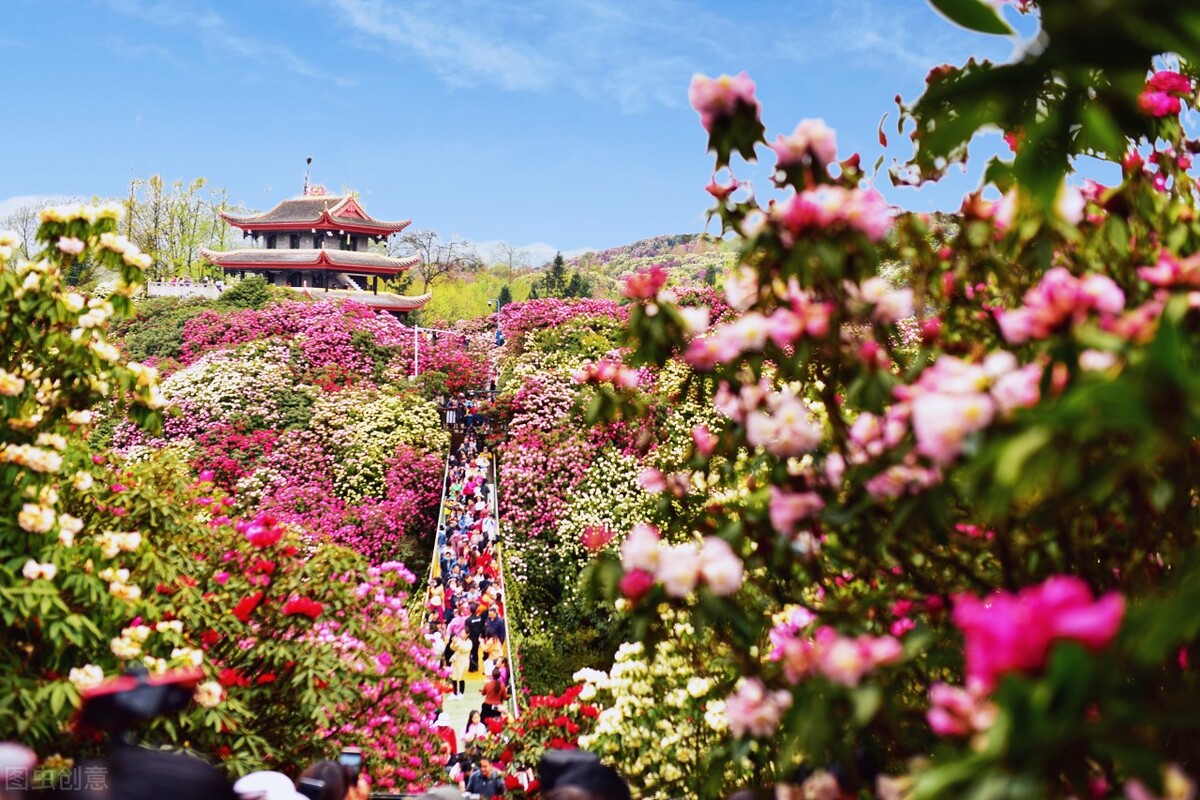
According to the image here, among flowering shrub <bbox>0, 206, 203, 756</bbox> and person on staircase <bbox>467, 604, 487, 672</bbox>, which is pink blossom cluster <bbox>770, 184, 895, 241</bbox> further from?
person on staircase <bbox>467, 604, 487, 672</bbox>

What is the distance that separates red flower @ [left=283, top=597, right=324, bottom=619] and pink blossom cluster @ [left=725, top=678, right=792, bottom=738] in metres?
4.87

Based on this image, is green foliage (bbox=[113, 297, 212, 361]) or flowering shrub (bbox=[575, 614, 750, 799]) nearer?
flowering shrub (bbox=[575, 614, 750, 799])

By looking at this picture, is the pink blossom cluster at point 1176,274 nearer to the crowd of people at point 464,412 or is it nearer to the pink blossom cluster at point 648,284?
the pink blossom cluster at point 648,284

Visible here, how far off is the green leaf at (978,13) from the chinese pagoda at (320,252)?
160 ft

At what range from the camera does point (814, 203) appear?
2387 millimetres

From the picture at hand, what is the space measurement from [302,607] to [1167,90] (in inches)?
232

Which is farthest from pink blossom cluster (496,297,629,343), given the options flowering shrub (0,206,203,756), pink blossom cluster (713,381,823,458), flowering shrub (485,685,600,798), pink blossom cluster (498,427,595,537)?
pink blossom cluster (713,381,823,458)

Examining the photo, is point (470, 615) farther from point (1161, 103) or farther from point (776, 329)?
point (776, 329)

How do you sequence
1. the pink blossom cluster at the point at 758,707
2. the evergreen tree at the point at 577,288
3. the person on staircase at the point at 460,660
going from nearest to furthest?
the pink blossom cluster at the point at 758,707 < the person on staircase at the point at 460,660 < the evergreen tree at the point at 577,288

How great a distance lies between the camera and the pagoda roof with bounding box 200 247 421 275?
50.7 m

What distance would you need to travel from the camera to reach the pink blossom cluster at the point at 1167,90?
11.7 feet

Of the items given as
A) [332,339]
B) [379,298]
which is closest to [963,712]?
[332,339]

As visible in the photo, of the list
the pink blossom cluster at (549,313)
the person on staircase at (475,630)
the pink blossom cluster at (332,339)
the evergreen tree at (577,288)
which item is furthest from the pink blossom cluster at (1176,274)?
the evergreen tree at (577,288)

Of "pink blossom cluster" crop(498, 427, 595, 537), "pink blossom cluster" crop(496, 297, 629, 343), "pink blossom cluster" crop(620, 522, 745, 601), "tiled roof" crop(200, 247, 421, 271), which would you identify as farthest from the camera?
"tiled roof" crop(200, 247, 421, 271)
